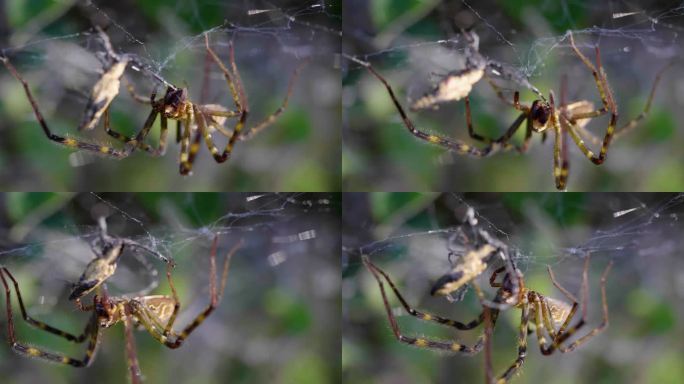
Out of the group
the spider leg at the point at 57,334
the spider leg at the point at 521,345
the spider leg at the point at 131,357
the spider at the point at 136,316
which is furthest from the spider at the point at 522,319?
the spider leg at the point at 57,334

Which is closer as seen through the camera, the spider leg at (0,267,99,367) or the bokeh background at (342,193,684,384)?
the spider leg at (0,267,99,367)

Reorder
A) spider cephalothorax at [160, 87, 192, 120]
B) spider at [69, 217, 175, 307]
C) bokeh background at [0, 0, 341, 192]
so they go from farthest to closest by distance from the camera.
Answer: bokeh background at [0, 0, 341, 192]
spider cephalothorax at [160, 87, 192, 120]
spider at [69, 217, 175, 307]

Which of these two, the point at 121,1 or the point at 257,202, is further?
the point at 257,202

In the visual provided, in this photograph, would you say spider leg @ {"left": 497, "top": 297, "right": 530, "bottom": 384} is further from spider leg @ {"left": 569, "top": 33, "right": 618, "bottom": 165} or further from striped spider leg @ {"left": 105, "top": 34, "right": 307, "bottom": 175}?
striped spider leg @ {"left": 105, "top": 34, "right": 307, "bottom": 175}

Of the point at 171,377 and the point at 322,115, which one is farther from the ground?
the point at 322,115

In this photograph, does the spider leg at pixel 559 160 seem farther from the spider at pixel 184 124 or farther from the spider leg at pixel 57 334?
the spider leg at pixel 57 334

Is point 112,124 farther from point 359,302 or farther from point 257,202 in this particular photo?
point 359,302

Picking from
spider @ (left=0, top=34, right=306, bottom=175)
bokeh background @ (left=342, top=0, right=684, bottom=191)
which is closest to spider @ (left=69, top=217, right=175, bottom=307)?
spider @ (left=0, top=34, right=306, bottom=175)

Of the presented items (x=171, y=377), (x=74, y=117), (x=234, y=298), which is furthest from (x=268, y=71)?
(x=171, y=377)
